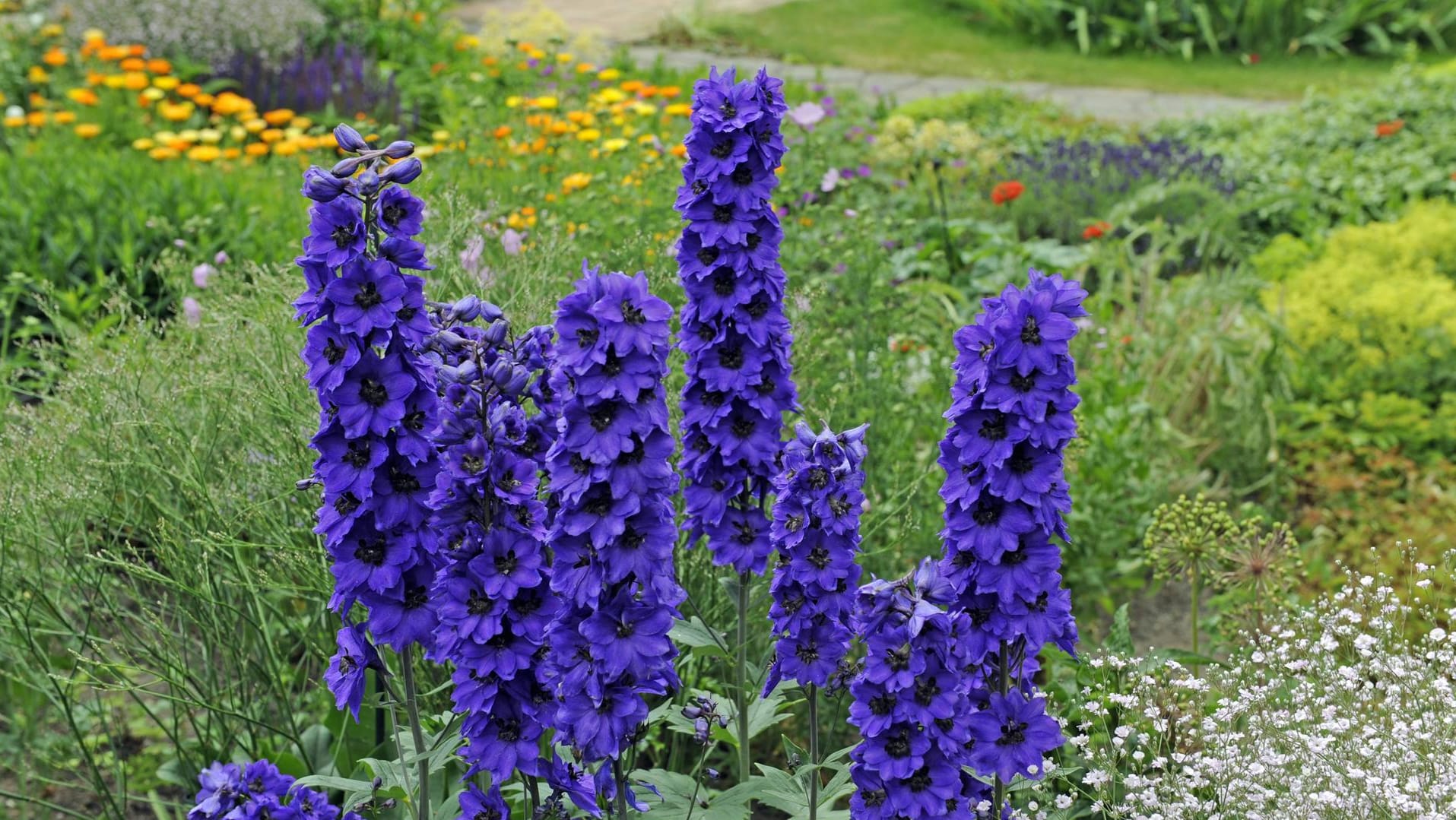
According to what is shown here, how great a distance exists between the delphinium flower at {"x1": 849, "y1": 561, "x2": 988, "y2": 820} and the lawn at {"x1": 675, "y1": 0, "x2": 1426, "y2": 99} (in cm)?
953

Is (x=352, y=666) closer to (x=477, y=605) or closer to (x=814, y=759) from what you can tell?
→ (x=477, y=605)

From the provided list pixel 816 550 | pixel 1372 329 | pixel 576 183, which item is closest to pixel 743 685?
pixel 816 550

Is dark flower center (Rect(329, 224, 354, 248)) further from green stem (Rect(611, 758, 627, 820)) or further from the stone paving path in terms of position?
the stone paving path

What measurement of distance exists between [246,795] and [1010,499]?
1.27 metres

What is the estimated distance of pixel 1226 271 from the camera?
6.68m

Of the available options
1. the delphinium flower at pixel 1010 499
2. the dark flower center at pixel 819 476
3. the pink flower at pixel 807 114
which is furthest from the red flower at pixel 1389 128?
the dark flower center at pixel 819 476

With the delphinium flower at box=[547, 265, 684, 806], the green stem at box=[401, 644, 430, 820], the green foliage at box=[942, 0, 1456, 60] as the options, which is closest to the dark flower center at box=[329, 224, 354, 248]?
the delphinium flower at box=[547, 265, 684, 806]

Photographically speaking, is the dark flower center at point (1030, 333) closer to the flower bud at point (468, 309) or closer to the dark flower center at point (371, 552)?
the flower bud at point (468, 309)

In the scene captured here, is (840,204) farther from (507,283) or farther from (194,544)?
(194,544)

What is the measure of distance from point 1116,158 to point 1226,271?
185cm

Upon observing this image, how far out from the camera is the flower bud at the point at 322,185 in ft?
7.09

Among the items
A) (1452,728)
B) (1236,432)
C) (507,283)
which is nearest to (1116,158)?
(1236,432)

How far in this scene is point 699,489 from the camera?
8.47 ft

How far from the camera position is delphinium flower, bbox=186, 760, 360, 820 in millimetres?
1974
